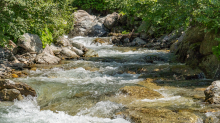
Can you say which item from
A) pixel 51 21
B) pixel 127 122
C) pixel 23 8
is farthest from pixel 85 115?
pixel 51 21

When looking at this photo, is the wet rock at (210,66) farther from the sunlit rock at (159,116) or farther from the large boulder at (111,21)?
the large boulder at (111,21)

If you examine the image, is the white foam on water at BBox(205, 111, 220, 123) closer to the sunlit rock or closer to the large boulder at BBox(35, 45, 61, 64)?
the sunlit rock

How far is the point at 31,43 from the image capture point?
12.2m

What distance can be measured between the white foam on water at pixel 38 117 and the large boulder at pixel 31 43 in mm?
6378

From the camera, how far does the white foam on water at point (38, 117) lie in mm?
5175

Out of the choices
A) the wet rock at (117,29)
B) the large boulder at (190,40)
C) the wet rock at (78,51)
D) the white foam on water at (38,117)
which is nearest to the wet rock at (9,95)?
the white foam on water at (38,117)

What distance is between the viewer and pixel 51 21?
38.2 ft

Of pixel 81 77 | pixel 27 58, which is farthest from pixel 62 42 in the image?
pixel 81 77

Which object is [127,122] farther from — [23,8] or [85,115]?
[23,8]

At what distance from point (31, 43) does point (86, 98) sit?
711cm

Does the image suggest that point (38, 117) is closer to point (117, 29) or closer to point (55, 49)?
point (55, 49)

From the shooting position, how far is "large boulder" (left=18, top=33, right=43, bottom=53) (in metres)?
11.9

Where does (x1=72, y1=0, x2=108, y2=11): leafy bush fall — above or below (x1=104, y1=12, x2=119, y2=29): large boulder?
above

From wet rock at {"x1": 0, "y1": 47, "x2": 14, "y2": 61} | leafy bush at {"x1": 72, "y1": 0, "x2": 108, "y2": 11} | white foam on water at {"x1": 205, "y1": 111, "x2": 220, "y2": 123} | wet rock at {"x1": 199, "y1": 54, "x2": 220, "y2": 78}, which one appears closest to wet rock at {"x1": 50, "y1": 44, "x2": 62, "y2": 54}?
wet rock at {"x1": 0, "y1": 47, "x2": 14, "y2": 61}
